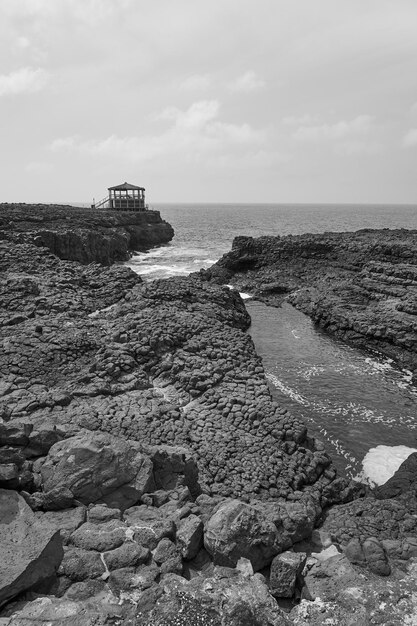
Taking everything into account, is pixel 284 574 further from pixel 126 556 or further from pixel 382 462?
pixel 382 462

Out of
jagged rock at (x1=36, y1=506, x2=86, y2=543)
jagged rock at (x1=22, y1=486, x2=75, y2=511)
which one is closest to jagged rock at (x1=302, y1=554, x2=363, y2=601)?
jagged rock at (x1=36, y1=506, x2=86, y2=543)

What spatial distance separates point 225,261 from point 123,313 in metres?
31.8

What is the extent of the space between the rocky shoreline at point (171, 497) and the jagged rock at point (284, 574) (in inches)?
1.3

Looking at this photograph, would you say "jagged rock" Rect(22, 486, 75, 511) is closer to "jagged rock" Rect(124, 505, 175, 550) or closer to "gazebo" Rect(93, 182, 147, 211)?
"jagged rock" Rect(124, 505, 175, 550)

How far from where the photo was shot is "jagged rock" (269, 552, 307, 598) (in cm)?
980

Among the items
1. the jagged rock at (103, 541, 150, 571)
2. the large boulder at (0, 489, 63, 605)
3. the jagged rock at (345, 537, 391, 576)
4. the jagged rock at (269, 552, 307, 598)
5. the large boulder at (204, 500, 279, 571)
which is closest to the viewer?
the large boulder at (0, 489, 63, 605)

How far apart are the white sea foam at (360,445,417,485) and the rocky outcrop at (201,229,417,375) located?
35.7ft

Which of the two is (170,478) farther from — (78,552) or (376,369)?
(376,369)

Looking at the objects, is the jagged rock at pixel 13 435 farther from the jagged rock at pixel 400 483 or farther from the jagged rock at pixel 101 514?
the jagged rock at pixel 400 483

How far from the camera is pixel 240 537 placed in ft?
34.2

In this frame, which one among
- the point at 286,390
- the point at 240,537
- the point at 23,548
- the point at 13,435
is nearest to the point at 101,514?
the point at 23,548

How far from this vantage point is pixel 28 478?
11.2m

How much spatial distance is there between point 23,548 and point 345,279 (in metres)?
43.5

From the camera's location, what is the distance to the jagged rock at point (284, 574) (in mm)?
9797
